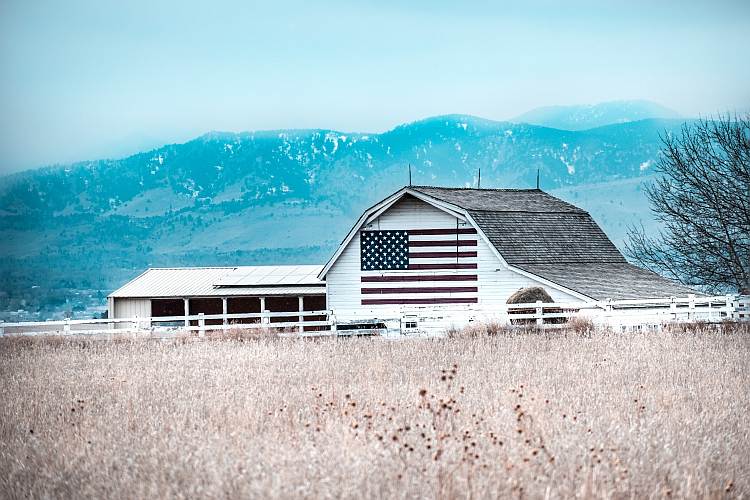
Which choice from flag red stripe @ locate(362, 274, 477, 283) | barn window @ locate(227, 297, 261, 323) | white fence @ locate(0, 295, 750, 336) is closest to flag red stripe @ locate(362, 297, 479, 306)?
flag red stripe @ locate(362, 274, 477, 283)

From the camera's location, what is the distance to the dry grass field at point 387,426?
10.4 m

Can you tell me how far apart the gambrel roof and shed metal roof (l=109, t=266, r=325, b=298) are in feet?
37.6

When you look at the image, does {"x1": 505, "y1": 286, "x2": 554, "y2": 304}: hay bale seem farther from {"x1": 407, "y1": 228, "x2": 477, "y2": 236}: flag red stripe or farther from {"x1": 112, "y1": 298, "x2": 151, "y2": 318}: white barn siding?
{"x1": 112, "y1": 298, "x2": 151, "y2": 318}: white barn siding

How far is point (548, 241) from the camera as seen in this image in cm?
4525

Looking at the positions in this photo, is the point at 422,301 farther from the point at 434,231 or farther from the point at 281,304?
the point at 281,304

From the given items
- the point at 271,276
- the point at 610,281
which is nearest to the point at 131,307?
the point at 271,276

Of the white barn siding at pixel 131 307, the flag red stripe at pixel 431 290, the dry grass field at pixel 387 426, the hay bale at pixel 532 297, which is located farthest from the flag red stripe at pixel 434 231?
the white barn siding at pixel 131 307

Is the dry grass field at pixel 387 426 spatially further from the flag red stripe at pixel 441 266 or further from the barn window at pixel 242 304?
the barn window at pixel 242 304

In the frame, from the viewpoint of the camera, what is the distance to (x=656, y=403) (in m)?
15.1

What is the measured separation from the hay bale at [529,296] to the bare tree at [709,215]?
352 centimetres

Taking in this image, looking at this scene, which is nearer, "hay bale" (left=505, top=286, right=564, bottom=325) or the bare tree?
the bare tree

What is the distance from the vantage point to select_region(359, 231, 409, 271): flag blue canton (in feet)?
139

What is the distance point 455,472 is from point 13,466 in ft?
15.9

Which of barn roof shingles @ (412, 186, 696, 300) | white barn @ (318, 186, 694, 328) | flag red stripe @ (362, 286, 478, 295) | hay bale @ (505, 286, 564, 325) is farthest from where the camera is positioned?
flag red stripe @ (362, 286, 478, 295)
